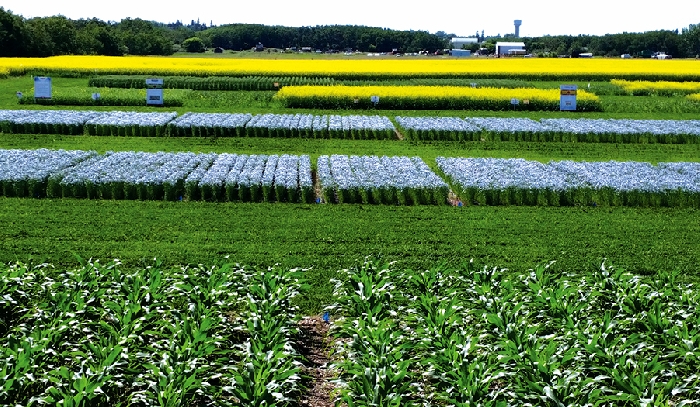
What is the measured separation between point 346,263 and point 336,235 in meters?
1.81

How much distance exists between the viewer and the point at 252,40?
15250cm

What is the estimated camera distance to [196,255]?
43.6 feet

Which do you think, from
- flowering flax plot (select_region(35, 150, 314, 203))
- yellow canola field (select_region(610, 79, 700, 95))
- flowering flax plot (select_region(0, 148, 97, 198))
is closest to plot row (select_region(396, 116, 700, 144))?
flowering flax plot (select_region(35, 150, 314, 203))

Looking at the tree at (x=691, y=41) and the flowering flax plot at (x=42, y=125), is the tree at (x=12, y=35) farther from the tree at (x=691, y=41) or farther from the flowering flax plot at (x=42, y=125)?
the tree at (x=691, y=41)

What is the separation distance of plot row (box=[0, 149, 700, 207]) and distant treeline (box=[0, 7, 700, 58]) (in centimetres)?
6496

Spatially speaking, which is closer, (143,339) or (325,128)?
(143,339)

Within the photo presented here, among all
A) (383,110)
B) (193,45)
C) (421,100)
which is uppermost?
(193,45)

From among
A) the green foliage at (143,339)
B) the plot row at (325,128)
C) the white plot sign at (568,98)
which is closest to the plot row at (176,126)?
the plot row at (325,128)

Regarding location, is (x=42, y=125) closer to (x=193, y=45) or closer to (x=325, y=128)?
(x=325, y=128)

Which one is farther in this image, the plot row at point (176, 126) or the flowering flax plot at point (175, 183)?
the plot row at point (176, 126)

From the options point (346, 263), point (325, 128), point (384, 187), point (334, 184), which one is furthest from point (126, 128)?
point (346, 263)

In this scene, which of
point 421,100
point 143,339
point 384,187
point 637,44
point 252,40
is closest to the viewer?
point 143,339

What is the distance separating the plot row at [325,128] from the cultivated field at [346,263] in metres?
0.09

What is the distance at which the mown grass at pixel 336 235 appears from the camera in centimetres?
1323
